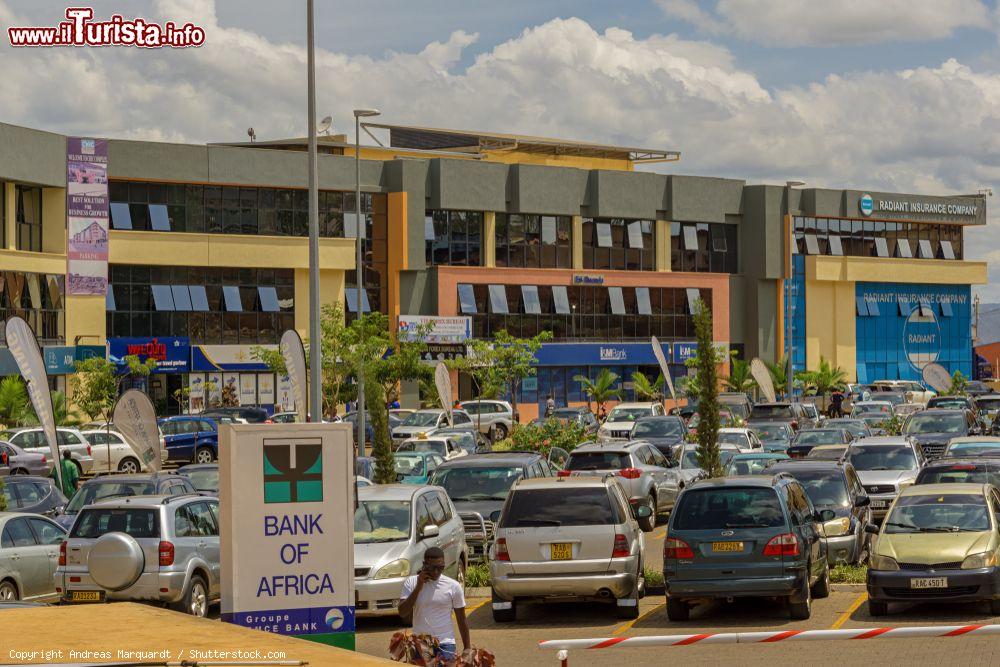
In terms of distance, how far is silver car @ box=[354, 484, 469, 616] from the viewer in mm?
17141

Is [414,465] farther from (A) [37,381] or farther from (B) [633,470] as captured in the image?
(A) [37,381]

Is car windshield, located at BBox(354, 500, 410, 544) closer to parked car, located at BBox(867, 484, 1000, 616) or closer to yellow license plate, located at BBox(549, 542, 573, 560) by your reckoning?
yellow license plate, located at BBox(549, 542, 573, 560)

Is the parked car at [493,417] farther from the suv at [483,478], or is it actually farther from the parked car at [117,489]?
the parked car at [117,489]

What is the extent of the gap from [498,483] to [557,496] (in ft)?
19.1

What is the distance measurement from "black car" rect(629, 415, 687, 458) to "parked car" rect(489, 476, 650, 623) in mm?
20450

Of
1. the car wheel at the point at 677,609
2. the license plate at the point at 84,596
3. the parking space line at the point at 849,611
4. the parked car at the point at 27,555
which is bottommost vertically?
the parking space line at the point at 849,611

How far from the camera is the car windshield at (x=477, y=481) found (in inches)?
920

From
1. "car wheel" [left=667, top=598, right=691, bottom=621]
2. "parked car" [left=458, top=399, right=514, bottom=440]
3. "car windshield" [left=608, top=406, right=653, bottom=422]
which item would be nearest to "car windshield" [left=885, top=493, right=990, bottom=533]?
"car wheel" [left=667, top=598, right=691, bottom=621]

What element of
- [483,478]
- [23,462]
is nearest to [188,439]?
[23,462]

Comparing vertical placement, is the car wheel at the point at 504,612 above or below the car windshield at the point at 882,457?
below

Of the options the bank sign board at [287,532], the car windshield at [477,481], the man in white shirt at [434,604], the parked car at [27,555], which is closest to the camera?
the bank sign board at [287,532]

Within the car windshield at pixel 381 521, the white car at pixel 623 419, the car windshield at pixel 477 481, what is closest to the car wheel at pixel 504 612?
the car windshield at pixel 381 521

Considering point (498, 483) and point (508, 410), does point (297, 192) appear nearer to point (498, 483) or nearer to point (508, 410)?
point (508, 410)

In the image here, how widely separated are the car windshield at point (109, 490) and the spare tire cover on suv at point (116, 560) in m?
7.87
